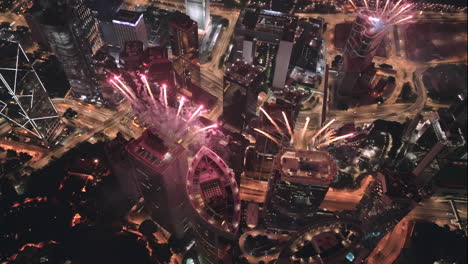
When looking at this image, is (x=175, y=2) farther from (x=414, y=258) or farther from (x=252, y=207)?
(x=414, y=258)

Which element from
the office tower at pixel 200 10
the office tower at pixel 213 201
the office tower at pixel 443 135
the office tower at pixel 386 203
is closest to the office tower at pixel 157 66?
the office tower at pixel 213 201

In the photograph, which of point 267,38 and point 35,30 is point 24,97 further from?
point 267,38

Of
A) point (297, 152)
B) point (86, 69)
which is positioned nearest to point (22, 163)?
point (86, 69)

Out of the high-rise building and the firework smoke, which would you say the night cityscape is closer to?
the high-rise building

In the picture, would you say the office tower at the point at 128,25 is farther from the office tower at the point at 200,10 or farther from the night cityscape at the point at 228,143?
the office tower at the point at 200,10

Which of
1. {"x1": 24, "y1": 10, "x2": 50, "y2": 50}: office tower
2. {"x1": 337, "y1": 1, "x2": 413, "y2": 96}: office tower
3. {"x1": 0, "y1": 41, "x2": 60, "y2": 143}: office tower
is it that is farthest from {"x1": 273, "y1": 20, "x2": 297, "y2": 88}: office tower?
{"x1": 24, "y1": 10, "x2": 50, "y2": 50}: office tower

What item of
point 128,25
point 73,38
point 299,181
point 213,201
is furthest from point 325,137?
point 73,38

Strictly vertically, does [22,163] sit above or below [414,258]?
above
